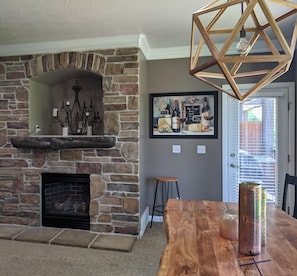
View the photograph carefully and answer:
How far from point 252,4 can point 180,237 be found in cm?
119

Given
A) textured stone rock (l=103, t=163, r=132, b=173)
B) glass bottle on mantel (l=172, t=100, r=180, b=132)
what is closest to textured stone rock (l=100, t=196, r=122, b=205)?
Answer: textured stone rock (l=103, t=163, r=132, b=173)

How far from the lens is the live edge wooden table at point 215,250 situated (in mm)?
1099

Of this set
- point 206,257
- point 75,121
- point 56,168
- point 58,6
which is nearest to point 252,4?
point 206,257

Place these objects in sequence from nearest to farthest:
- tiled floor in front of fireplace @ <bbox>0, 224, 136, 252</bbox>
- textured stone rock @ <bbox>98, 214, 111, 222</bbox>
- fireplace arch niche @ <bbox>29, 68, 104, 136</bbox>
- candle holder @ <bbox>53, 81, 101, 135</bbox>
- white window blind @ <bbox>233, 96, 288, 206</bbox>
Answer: tiled floor in front of fireplace @ <bbox>0, 224, 136, 252</bbox> → textured stone rock @ <bbox>98, 214, 111, 222</bbox> → white window blind @ <bbox>233, 96, 288, 206</bbox> → fireplace arch niche @ <bbox>29, 68, 104, 136</bbox> → candle holder @ <bbox>53, 81, 101, 135</bbox>

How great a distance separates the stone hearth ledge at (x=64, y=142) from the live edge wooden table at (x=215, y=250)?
1691mm

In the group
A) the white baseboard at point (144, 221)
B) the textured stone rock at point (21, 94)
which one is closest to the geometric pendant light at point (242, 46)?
the white baseboard at point (144, 221)

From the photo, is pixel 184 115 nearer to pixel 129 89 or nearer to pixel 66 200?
pixel 129 89

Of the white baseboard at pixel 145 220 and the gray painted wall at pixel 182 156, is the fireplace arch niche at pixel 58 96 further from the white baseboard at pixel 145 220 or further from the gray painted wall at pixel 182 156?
the white baseboard at pixel 145 220

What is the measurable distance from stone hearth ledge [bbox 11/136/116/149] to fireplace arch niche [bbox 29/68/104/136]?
27 centimetres

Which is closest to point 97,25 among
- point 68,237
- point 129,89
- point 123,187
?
point 129,89

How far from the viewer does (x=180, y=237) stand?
56.4 inches

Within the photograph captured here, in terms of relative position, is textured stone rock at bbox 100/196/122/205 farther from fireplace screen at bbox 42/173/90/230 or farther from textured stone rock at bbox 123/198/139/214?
fireplace screen at bbox 42/173/90/230

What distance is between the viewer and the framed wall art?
370 cm

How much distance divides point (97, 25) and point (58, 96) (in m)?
1.70
